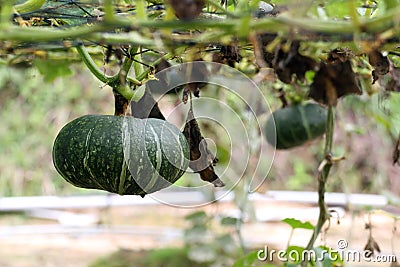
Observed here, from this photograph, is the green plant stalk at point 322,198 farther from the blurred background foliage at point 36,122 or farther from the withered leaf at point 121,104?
the blurred background foliage at point 36,122

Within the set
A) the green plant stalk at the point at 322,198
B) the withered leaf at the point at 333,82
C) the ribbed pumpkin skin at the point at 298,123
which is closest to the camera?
the withered leaf at the point at 333,82

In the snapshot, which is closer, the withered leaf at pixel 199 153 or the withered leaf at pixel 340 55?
the withered leaf at pixel 340 55

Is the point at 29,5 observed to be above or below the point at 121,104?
above

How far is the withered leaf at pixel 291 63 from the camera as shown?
73cm

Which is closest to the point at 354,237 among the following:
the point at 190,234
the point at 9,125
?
the point at 190,234

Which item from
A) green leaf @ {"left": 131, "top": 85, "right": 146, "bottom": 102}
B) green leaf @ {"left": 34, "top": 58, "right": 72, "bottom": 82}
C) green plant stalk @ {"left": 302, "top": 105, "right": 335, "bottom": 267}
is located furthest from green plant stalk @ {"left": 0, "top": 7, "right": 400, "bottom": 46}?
green leaf @ {"left": 34, "top": 58, "right": 72, "bottom": 82}

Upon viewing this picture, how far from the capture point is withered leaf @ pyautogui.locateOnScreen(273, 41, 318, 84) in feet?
2.38

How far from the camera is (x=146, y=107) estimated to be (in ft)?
3.80

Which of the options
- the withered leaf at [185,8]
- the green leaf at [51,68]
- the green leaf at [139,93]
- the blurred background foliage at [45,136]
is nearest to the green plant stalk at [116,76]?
the green leaf at [139,93]

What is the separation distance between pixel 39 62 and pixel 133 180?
36.0 inches

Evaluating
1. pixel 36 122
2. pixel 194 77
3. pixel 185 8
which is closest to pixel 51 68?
pixel 194 77

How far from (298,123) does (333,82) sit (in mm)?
1193

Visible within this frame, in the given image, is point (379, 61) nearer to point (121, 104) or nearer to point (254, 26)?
point (254, 26)

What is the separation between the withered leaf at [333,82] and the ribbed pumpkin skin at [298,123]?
1113mm
